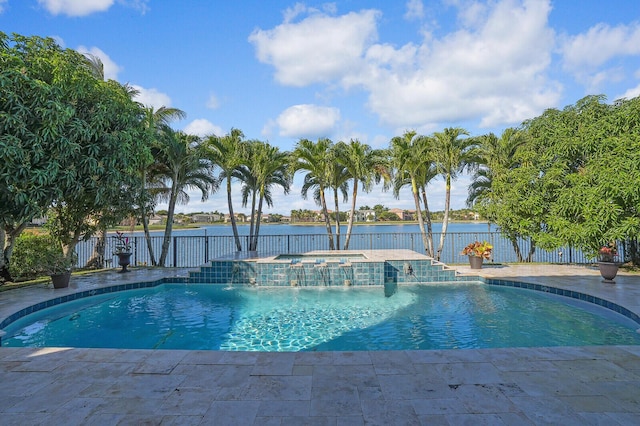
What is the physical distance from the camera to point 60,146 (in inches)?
260

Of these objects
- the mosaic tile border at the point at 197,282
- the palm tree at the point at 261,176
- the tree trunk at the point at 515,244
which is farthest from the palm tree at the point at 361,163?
the mosaic tile border at the point at 197,282

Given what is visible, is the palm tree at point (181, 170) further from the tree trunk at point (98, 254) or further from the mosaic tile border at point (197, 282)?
the mosaic tile border at point (197, 282)

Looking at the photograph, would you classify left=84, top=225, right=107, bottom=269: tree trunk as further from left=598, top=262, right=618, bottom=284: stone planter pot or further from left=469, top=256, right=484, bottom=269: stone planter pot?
left=598, top=262, right=618, bottom=284: stone planter pot

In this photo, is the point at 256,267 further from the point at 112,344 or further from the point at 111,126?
the point at 111,126

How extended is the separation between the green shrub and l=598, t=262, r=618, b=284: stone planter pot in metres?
13.2

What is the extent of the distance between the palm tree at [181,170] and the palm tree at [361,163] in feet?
18.0

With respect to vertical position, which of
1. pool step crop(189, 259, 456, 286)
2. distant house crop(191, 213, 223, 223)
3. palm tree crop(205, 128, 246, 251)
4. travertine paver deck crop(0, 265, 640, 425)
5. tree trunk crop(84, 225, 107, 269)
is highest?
palm tree crop(205, 128, 246, 251)

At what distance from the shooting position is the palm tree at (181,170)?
11992 mm

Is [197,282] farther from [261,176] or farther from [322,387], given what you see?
[322,387]

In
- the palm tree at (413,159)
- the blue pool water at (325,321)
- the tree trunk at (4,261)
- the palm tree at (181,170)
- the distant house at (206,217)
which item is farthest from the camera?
the distant house at (206,217)

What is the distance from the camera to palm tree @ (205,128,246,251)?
13188 millimetres

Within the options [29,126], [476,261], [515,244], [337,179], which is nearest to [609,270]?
[476,261]

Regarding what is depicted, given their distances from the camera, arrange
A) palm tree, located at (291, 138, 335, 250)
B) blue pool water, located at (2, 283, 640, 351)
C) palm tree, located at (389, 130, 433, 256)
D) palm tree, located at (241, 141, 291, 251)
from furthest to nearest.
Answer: palm tree, located at (291, 138, 335, 250)
palm tree, located at (241, 141, 291, 251)
palm tree, located at (389, 130, 433, 256)
blue pool water, located at (2, 283, 640, 351)

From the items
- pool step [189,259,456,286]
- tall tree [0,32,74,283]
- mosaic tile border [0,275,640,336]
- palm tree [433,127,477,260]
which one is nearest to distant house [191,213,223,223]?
mosaic tile border [0,275,640,336]
